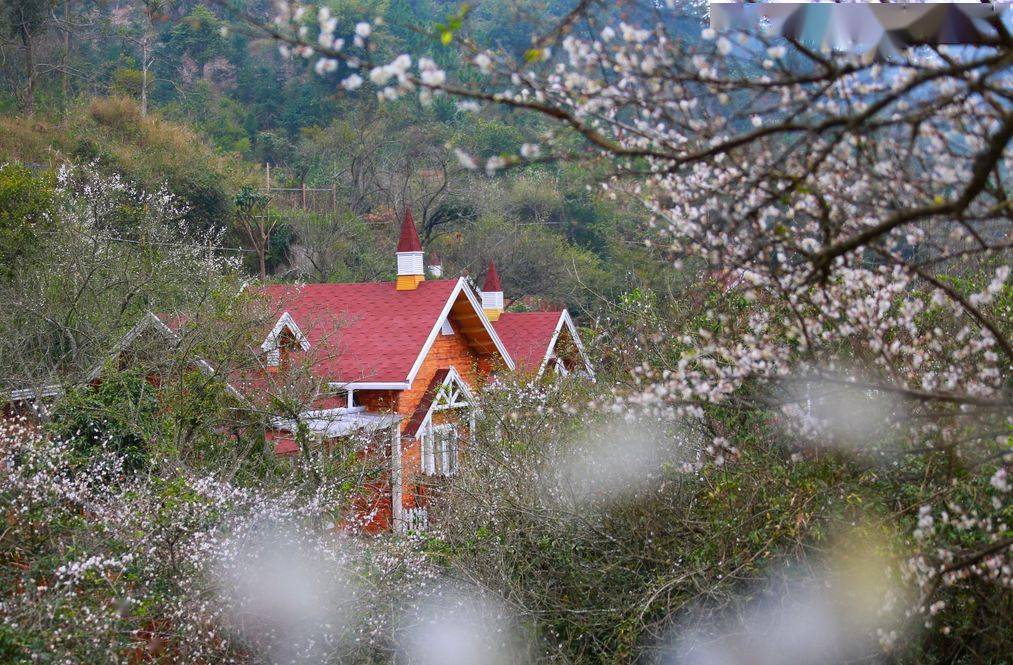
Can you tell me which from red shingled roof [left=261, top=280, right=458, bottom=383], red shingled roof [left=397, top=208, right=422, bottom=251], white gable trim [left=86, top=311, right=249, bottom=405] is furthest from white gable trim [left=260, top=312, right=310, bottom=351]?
red shingled roof [left=397, top=208, right=422, bottom=251]

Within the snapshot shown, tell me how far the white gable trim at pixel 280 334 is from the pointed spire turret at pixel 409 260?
350cm

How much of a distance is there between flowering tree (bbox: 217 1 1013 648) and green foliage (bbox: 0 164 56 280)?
10.9 meters

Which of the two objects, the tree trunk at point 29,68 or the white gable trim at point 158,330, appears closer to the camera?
the white gable trim at point 158,330

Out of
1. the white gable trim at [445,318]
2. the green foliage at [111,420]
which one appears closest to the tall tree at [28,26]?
the white gable trim at [445,318]

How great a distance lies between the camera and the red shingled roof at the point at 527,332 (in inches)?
701

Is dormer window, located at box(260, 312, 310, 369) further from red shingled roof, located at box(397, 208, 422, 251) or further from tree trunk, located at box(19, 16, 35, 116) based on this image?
tree trunk, located at box(19, 16, 35, 116)

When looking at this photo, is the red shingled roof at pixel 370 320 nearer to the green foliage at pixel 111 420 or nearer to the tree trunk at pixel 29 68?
the green foliage at pixel 111 420

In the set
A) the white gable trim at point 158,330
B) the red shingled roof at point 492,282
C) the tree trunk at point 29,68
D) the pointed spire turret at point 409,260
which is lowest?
the white gable trim at point 158,330

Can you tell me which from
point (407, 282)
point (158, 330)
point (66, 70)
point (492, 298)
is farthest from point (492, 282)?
point (66, 70)

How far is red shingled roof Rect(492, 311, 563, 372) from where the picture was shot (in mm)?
17797

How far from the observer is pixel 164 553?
635cm

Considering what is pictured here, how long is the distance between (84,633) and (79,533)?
1.39m

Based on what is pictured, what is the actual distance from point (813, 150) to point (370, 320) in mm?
12780

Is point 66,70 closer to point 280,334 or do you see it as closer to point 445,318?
point 445,318
